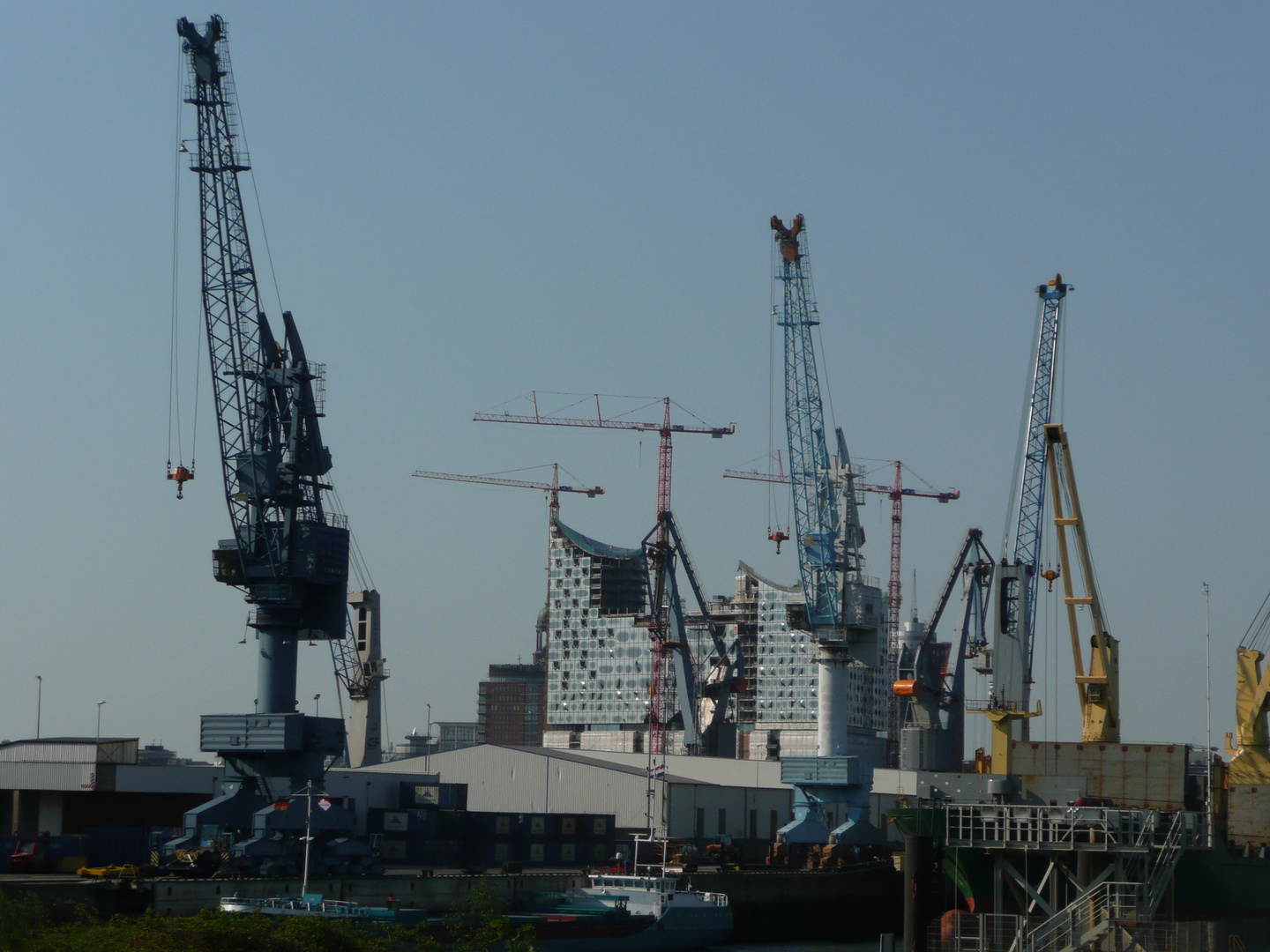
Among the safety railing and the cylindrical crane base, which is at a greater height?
the cylindrical crane base

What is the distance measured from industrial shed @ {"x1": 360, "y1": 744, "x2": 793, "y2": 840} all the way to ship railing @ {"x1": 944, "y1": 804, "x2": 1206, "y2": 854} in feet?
116

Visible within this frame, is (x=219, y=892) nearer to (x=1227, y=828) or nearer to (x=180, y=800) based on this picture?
(x=180, y=800)

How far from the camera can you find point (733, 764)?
395 feet

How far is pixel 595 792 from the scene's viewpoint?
102 metres

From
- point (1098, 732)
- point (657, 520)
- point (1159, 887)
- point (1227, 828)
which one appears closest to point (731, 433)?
point (657, 520)

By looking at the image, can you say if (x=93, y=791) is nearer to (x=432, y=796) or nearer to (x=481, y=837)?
(x=432, y=796)

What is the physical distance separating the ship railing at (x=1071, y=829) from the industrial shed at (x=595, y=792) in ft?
116

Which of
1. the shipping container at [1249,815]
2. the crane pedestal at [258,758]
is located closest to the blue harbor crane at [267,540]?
the crane pedestal at [258,758]

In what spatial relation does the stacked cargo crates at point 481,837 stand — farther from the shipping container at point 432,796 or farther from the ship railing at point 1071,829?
the ship railing at point 1071,829

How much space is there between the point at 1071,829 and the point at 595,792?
48647mm

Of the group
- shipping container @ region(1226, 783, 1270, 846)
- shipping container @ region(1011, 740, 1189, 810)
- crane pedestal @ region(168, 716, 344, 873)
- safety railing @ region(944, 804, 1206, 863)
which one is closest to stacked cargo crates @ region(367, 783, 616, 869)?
crane pedestal @ region(168, 716, 344, 873)

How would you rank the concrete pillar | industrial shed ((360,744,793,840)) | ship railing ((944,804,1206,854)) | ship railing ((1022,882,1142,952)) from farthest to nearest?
industrial shed ((360,744,793,840)), the concrete pillar, ship railing ((944,804,1206,854)), ship railing ((1022,882,1142,952))

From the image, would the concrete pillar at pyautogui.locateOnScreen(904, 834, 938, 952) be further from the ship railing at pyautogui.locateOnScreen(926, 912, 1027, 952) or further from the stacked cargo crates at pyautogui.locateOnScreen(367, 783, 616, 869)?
the stacked cargo crates at pyautogui.locateOnScreen(367, 783, 616, 869)

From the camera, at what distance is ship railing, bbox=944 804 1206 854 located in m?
56.3
